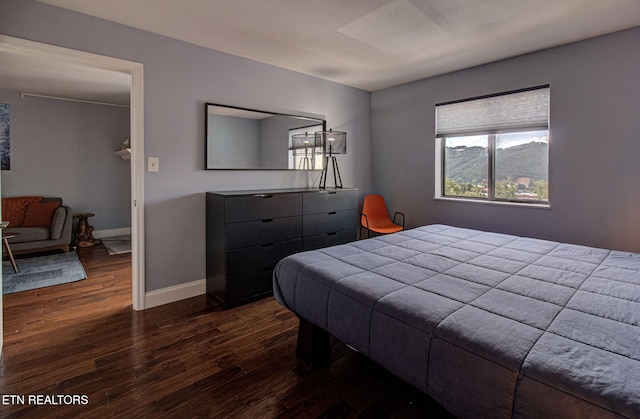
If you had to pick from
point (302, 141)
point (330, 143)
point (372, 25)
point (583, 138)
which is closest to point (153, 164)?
point (302, 141)

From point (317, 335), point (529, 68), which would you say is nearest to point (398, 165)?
point (529, 68)

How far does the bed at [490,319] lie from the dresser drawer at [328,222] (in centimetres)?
123

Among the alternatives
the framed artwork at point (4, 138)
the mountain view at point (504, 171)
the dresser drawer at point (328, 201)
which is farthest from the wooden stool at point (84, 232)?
the mountain view at point (504, 171)

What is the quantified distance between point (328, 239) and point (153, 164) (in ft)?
6.23

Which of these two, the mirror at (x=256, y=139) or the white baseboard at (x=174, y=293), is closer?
the white baseboard at (x=174, y=293)

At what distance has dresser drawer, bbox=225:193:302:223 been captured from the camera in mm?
2900

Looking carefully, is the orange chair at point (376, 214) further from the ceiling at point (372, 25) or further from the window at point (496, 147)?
the ceiling at point (372, 25)

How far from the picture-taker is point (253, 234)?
305 centimetres

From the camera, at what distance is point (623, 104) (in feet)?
9.03

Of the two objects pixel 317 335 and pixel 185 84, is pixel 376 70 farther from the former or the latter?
pixel 317 335

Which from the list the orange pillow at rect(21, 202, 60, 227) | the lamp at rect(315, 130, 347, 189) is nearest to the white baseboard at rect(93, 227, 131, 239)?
the orange pillow at rect(21, 202, 60, 227)

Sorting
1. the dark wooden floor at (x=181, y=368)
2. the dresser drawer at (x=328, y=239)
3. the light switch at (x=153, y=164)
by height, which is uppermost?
the light switch at (x=153, y=164)

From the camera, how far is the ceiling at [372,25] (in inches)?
91.8

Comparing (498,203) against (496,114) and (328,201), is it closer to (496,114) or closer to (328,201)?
(496,114)
